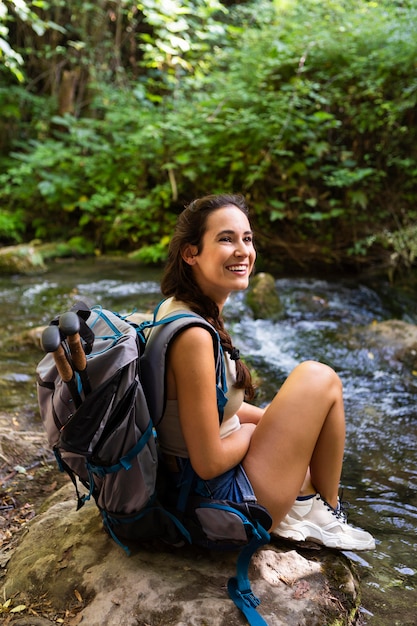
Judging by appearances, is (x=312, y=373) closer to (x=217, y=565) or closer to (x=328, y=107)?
(x=217, y=565)

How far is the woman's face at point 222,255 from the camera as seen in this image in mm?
2117

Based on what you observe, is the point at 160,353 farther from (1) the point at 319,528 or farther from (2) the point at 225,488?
(1) the point at 319,528

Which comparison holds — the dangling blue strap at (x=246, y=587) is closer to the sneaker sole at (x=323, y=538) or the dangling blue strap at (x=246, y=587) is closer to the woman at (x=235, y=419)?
the woman at (x=235, y=419)

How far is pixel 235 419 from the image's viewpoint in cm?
217

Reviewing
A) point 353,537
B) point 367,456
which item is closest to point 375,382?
point 367,456

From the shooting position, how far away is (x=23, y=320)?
20.7 feet

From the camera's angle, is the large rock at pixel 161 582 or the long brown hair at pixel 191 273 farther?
the long brown hair at pixel 191 273

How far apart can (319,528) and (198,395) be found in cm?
96

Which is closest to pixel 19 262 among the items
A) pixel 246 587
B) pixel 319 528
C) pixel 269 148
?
pixel 269 148

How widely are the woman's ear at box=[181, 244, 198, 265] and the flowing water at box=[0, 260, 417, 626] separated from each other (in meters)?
1.75

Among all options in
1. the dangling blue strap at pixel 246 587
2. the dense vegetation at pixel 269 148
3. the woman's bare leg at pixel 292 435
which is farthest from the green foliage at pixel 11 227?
the dangling blue strap at pixel 246 587

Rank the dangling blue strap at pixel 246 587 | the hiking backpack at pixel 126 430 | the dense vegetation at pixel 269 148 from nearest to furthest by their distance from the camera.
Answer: the hiking backpack at pixel 126 430 < the dangling blue strap at pixel 246 587 < the dense vegetation at pixel 269 148

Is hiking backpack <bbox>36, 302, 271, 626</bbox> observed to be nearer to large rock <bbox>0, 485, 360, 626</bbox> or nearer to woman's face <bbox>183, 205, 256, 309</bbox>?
large rock <bbox>0, 485, 360, 626</bbox>

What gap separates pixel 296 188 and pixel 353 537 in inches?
287
